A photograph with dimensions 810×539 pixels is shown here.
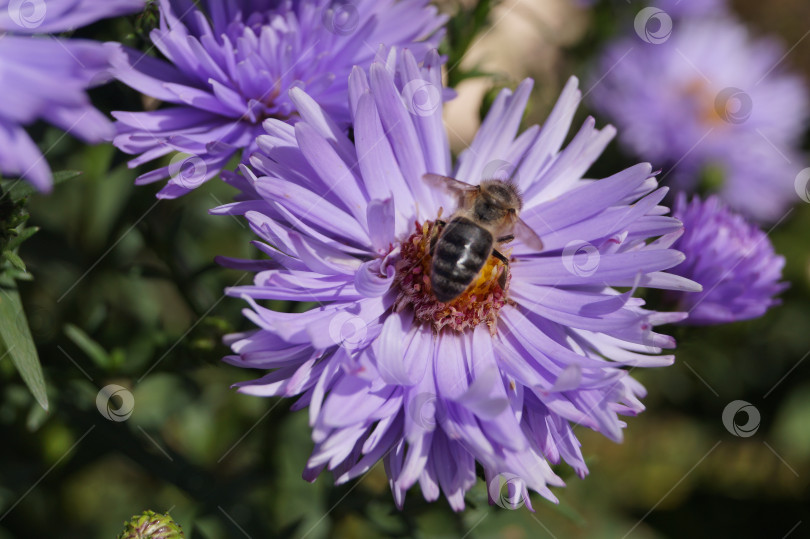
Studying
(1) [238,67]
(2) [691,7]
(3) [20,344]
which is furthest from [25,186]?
(2) [691,7]

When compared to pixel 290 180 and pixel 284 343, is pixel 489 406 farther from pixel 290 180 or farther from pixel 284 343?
pixel 290 180

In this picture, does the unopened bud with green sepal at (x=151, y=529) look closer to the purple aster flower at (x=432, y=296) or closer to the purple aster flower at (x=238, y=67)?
the purple aster flower at (x=432, y=296)

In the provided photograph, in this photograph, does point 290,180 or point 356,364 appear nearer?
point 356,364

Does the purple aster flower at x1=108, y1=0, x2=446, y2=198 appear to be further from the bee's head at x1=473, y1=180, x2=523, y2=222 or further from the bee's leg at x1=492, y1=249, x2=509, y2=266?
the bee's leg at x1=492, y1=249, x2=509, y2=266

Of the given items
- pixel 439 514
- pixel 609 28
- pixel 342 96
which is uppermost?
pixel 609 28

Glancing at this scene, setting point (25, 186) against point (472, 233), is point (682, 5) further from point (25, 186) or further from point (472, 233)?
point (25, 186)

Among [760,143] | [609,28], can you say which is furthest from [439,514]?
[760,143]

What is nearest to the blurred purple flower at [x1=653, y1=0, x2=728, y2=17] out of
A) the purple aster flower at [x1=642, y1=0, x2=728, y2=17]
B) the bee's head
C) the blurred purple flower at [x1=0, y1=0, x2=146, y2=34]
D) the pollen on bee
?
the purple aster flower at [x1=642, y1=0, x2=728, y2=17]
